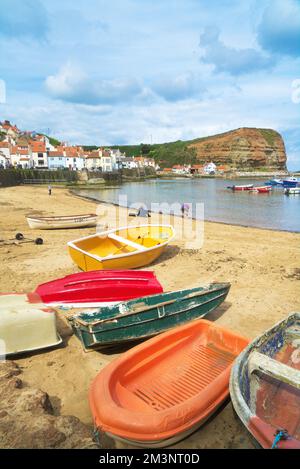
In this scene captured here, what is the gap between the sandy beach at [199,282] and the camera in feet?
13.2

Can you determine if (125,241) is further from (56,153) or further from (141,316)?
(56,153)

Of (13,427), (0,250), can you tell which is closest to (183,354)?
(13,427)

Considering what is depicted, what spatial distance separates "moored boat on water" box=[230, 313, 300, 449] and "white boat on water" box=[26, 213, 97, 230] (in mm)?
14165

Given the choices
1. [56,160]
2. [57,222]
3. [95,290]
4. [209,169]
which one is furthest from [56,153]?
[95,290]

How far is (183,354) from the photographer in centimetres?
483

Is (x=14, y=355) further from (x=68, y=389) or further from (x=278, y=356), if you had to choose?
(x=278, y=356)

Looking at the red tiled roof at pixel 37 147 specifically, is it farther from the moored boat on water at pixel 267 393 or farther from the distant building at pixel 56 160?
the moored boat on water at pixel 267 393

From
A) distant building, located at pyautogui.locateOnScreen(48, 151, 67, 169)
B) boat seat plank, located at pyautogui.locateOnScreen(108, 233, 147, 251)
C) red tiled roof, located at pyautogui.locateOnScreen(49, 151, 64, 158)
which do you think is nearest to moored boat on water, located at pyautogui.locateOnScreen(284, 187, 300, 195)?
boat seat plank, located at pyautogui.locateOnScreen(108, 233, 147, 251)

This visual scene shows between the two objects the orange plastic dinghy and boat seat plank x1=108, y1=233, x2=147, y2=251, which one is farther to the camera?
boat seat plank x1=108, y1=233, x2=147, y2=251

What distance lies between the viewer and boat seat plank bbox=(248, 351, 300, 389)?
345 centimetres

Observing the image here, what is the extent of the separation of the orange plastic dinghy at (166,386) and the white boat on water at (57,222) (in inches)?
514

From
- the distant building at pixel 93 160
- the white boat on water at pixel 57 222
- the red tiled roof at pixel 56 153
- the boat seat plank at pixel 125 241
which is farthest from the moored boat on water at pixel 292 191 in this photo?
the red tiled roof at pixel 56 153

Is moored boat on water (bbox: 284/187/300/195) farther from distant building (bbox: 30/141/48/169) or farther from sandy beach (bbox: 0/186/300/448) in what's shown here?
distant building (bbox: 30/141/48/169)
